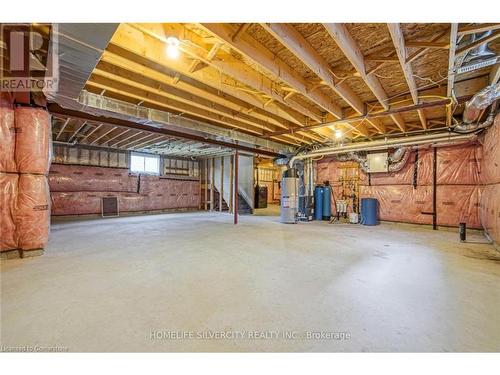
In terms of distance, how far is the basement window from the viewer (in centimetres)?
839

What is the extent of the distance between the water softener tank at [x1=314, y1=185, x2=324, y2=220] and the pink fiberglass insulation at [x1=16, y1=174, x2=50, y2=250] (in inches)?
240

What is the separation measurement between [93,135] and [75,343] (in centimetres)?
636

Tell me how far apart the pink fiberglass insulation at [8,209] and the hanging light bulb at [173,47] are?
2.37 metres

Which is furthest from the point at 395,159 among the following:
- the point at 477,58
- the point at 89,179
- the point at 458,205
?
the point at 89,179

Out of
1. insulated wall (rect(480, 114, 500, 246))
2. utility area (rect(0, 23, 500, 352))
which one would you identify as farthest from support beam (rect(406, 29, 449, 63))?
insulated wall (rect(480, 114, 500, 246))

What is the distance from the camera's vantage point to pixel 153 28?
1991 mm

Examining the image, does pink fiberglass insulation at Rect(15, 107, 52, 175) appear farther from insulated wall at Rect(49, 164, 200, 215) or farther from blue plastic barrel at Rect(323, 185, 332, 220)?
blue plastic barrel at Rect(323, 185, 332, 220)

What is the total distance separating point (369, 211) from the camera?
5.80 m

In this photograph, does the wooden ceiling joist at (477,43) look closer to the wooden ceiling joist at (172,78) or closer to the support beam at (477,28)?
the support beam at (477,28)

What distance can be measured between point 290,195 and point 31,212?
4971 mm

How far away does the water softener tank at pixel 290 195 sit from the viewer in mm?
5848

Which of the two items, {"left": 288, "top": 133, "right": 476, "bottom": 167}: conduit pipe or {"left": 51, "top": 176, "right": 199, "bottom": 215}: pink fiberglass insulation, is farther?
{"left": 51, "top": 176, "right": 199, "bottom": 215}: pink fiberglass insulation

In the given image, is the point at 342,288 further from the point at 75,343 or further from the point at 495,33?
the point at 495,33
